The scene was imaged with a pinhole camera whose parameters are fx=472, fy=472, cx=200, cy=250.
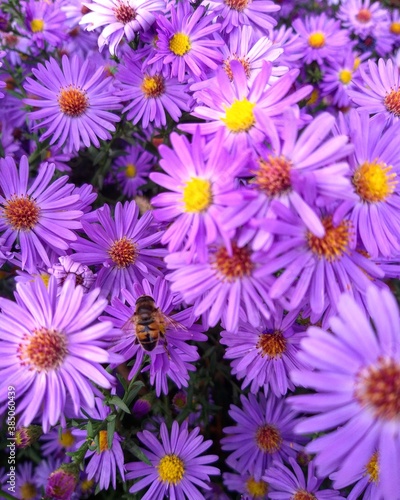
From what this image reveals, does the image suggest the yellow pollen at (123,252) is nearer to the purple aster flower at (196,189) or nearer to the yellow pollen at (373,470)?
the purple aster flower at (196,189)

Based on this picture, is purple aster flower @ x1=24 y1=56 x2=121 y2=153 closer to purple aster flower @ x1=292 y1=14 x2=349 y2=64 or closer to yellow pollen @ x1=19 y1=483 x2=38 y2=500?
purple aster flower @ x1=292 y1=14 x2=349 y2=64

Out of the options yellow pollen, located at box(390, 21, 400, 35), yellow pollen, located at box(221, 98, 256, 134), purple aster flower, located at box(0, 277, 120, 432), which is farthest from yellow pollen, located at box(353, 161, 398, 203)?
yellow pollen, located at box(390, 21, 400, 35)

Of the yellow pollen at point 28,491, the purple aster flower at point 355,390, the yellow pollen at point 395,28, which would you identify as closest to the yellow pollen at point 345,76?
the yellow pollen at point 395,28

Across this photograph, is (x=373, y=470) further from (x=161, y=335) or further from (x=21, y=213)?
(x=21, y=213)

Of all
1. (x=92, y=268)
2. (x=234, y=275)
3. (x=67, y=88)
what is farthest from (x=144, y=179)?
(x=234, y=275)

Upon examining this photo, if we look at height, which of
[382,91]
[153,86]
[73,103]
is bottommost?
[73,103]

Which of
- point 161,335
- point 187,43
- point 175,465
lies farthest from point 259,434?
point 187,43

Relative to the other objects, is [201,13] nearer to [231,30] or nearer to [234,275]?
[231,30]
